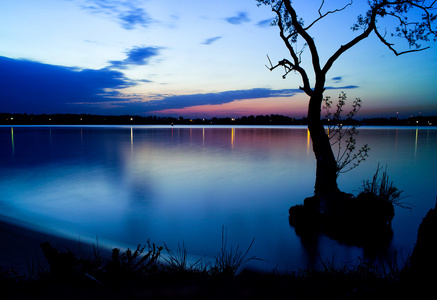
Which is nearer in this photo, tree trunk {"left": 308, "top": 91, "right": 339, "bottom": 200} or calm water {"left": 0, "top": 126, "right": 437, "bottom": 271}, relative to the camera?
calm water {"left": 0, "top": 126, "right": 437, "bottom": 271}

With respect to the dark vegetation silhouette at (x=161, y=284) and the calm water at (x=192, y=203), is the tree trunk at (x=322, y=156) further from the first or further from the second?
the dark vegetation silhouette at (x=161, y=284)

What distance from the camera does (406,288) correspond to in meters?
2.53

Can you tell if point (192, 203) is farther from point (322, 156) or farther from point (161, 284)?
point (161, 284)

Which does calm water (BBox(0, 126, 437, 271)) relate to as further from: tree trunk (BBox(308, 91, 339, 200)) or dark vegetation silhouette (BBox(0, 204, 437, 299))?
dark vegetation silhouette (BBox(0, 204, 437, 299))

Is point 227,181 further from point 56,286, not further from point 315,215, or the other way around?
point 56,286

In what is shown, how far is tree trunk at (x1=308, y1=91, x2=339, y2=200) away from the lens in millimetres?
7887

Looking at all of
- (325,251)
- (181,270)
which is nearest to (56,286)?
(181,270)

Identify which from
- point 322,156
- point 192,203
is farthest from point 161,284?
point 192,203

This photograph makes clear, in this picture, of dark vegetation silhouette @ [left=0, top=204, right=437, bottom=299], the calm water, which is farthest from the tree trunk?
dark vegetation silhouette @ [left=0, top=204, right=437, bottom=299]

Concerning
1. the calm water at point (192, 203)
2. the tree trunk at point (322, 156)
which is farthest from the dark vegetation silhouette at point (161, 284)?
the tree trunk at point (322, 156)

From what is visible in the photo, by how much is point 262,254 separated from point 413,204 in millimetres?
7243

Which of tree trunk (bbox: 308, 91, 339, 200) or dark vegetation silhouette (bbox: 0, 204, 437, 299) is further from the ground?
tree trunk (bbox: 308, 91, 339, 200)

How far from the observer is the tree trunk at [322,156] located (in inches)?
311

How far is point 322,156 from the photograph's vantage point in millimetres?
8008
